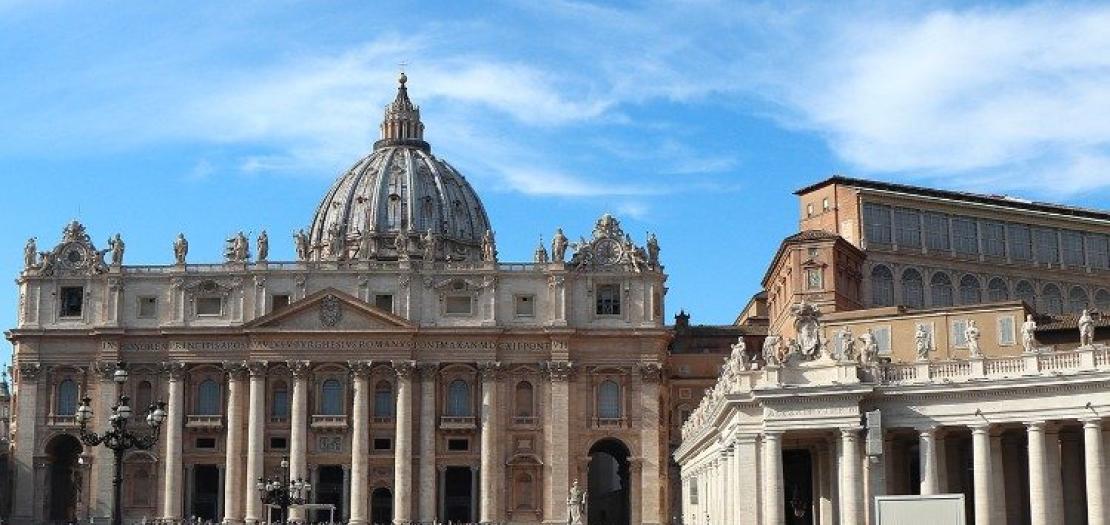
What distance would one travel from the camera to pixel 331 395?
11062cm

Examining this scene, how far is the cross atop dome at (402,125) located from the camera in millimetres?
167625

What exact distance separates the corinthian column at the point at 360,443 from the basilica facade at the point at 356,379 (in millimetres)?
199

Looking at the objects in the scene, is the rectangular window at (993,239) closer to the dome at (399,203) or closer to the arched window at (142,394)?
the arched window at (142,394)

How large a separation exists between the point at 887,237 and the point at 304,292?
41304 mm

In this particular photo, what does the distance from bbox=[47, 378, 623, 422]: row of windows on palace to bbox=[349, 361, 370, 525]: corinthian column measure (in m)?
1.49

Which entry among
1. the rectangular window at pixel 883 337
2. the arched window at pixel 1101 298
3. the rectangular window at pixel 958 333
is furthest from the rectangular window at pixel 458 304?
the rectangular window at pixel 958 333

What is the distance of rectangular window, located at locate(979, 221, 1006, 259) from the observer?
100500 millimetres

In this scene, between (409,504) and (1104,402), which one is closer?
(1104,402)

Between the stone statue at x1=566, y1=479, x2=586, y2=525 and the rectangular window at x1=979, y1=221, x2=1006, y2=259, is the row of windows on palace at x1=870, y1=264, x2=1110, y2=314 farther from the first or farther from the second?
the stone statue at x1=566, y1=479, x2=586, y2=525

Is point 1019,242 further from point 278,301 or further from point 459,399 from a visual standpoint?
point 278,301

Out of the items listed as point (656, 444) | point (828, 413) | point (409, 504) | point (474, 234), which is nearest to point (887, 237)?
point (656, 444)

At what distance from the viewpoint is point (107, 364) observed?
111000 mm

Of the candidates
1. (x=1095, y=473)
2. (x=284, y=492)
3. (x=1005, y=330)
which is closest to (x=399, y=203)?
(x=284, y=492)

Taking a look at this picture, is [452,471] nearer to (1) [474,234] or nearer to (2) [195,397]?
(2) [195,397]
